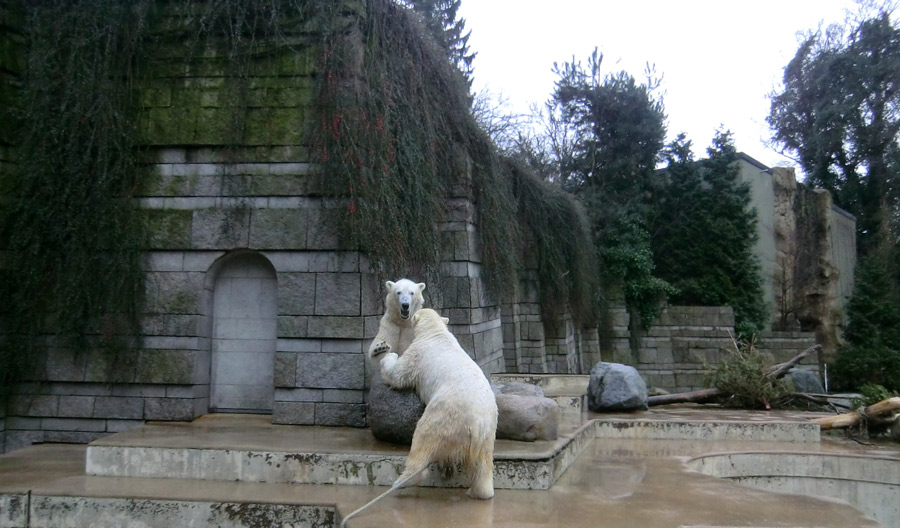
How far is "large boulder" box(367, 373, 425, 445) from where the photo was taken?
5.78 m

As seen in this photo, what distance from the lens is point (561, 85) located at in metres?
25.1

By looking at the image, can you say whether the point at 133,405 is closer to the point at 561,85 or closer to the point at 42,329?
the point at 42,329

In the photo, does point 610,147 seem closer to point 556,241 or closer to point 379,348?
point 556,241

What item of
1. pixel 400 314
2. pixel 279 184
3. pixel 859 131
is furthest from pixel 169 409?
pixel 859 131

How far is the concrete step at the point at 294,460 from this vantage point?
5395 millimetres

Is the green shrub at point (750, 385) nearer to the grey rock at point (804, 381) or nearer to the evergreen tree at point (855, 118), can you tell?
the grey rock at point (804, 381)

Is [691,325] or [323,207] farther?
[691,325]

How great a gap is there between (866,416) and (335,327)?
687 cm

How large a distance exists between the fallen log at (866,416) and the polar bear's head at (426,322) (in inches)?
231

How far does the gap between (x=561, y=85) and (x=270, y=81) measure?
18.6 m

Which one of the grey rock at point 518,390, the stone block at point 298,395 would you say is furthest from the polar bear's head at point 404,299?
the stone block at point 298,395

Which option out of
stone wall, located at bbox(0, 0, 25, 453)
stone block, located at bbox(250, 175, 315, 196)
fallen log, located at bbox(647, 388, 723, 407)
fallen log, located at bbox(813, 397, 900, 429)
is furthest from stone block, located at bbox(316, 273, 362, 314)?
fallen log, located at bbox(813, 397, 900, 429)

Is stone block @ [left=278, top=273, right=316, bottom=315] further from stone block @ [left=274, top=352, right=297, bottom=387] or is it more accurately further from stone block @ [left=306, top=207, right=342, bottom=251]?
stone block @ [left=274, top=352, right=297, bottom=387]

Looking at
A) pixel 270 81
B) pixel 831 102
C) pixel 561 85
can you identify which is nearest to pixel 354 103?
pixel 270 81
